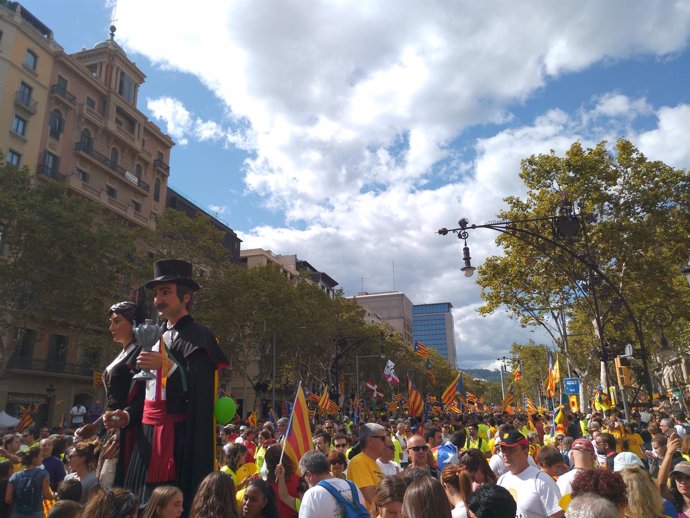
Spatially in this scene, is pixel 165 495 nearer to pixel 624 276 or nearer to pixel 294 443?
pixel 294 443

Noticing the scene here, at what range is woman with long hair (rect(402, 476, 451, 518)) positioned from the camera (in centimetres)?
344

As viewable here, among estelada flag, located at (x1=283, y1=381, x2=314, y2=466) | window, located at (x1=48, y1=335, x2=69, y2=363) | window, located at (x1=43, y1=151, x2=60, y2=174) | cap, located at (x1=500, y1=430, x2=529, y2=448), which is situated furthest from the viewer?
window, located at (x1=43, y1=151, x2=60, y2=174)

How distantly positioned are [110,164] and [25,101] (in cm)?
701

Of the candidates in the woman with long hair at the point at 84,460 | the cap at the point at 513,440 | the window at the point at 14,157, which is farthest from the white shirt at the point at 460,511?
the window at the point at 14,157

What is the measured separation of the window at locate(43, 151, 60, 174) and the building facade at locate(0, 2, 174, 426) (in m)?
0.07

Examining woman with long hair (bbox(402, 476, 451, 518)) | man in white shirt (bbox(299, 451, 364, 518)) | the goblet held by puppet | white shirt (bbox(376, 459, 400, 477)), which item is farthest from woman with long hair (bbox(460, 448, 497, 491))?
the goblet held by puppet

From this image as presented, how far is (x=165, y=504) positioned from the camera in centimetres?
353

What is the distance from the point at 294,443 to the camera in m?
5.62

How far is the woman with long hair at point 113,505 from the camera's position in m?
3.54

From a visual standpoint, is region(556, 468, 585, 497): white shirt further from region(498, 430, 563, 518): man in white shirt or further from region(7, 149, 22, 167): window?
region(7, 149, 22, 167): window

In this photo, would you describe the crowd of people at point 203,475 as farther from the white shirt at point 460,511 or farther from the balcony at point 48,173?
the balcony at point 48,173

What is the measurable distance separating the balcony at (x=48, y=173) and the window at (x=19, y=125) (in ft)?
7.35

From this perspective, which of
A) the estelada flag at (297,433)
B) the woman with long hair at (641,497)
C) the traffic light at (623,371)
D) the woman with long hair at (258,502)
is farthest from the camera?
the traffic light at (623,371)

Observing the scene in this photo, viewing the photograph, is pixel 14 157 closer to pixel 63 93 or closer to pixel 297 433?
pixel 63 93
